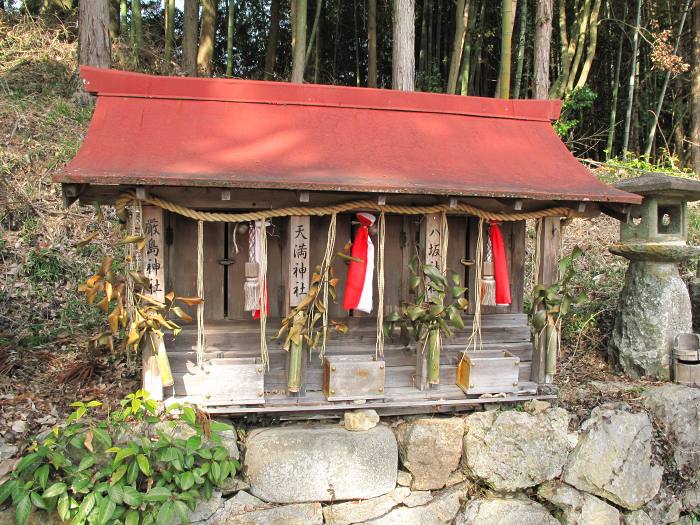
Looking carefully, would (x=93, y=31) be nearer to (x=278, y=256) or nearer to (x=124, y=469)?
(x=278, y=256)

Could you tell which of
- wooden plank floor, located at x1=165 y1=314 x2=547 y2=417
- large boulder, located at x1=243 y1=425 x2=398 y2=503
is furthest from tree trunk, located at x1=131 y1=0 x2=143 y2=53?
large boulder, located at x1=243 y1=425 x2=398 y2=503

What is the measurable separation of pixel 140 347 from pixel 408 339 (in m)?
2.24

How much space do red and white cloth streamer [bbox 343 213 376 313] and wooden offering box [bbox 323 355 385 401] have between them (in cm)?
46

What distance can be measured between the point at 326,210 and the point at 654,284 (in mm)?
3632

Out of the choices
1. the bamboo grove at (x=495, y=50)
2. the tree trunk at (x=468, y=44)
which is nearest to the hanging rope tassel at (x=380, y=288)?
the bamboo grove at (x=495, y=50)

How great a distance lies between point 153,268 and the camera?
12.4 feet

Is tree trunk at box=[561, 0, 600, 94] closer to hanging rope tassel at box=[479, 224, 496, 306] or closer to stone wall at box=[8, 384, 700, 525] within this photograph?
hanging rope tassel at box=[479, 224, 496, 306]

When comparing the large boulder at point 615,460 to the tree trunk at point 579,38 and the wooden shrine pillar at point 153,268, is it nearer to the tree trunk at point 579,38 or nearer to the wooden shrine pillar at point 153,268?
the wooden shrine pillar at point 153,268

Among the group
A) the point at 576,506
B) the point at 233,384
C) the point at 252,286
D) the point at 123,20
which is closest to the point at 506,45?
the point at 252,286

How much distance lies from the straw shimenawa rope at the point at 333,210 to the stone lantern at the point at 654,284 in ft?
4.83

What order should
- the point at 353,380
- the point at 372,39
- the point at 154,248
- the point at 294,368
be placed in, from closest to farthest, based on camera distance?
the point at 154,248 < the point at 294,368 < the point at 353,380 < the point at 372,39

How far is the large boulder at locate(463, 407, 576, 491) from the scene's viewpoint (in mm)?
4367

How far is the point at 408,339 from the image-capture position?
15.0 ft

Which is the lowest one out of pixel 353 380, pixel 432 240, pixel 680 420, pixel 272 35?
pixel 680 420
